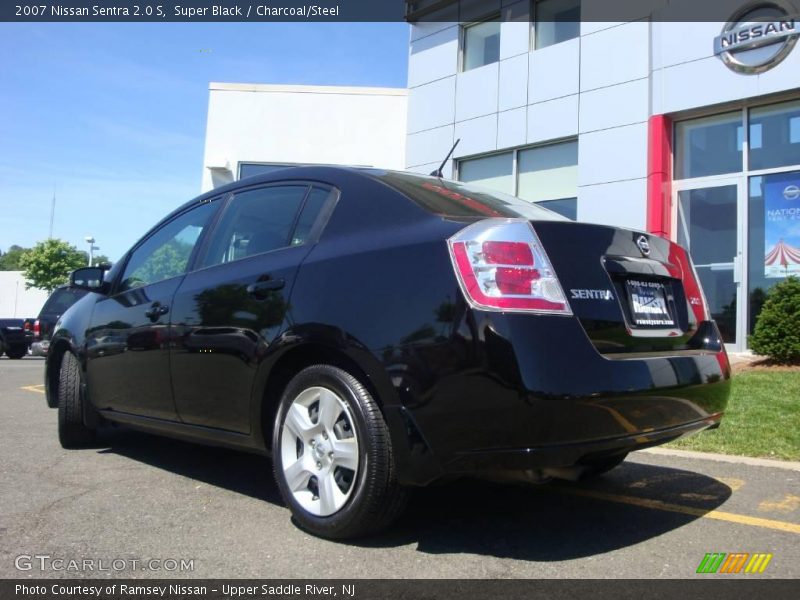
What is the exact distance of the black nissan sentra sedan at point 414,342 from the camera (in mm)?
2467

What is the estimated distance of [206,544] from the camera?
2.93 meters

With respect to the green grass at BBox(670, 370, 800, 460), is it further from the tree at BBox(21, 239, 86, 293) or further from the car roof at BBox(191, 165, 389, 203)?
the tree at BBox(21, 239, 86, 293)

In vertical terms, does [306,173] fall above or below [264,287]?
above

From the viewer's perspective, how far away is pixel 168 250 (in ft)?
14.4

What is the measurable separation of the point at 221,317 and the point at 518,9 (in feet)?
40.2

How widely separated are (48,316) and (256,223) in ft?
46.2

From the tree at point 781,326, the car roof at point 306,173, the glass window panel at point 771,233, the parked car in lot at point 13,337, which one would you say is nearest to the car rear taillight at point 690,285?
the car roof at point 306,173

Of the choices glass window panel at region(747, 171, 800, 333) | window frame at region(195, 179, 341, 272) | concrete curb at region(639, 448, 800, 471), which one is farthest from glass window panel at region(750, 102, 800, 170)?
window frame at region(195, 179, 341, 272)

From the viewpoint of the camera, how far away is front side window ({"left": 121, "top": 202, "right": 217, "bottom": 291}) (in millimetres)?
4094

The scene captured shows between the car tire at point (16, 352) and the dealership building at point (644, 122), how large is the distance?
39.2 feet

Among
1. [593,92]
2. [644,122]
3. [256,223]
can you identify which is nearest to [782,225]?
[644,122]

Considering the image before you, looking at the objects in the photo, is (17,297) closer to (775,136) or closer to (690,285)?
(775,136)

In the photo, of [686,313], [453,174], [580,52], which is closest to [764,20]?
[580,52]
